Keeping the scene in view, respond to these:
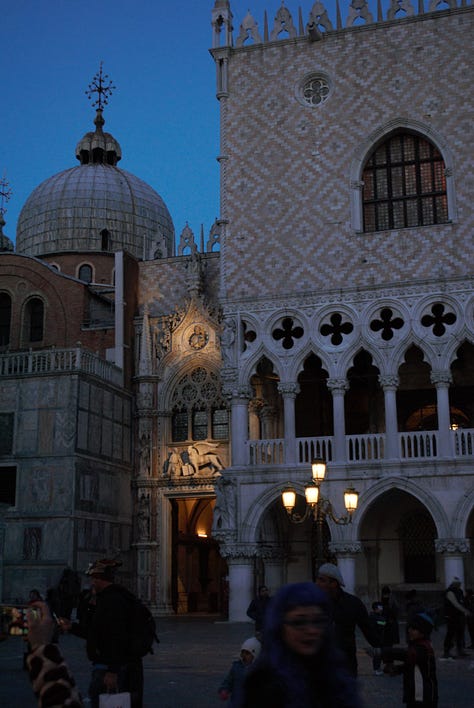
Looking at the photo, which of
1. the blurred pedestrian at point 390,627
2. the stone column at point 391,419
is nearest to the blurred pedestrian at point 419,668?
the blurred pedestrian at point 390,627

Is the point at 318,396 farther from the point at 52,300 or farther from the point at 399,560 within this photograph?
the point at 52,300

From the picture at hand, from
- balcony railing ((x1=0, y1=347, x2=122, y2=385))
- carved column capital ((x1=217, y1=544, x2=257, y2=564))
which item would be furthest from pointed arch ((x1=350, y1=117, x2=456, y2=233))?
carved column capital ((x1=217, y1=544, x2=257, y2=564))

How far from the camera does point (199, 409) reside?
2973cm

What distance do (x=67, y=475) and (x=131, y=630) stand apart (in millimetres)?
19076

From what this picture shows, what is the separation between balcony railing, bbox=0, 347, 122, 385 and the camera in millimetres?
26625

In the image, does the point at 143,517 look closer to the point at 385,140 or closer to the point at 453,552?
the point at 453,552

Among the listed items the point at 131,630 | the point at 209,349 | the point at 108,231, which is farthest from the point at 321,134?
the point at 131,630

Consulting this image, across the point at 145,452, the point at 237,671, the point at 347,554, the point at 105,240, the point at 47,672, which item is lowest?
the point at 237,671

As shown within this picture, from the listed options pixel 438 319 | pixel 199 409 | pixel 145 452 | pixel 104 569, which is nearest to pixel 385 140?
pixel 438 319

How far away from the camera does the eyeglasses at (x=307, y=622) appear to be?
12.2 ft

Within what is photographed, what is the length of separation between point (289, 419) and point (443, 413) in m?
3.72

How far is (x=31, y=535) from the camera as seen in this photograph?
25.6 m

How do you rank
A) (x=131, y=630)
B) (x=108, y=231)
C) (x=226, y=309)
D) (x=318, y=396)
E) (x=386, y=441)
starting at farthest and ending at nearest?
(x=108, y=231)
(x=318, y=396)
(x=226, y=309)
(x=386, y=441)
(x=131, y=630)

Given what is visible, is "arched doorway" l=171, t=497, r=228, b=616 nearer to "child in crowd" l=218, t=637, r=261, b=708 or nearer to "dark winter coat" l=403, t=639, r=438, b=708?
"dark winter coat" l=403, t=639, r=438, b=708
